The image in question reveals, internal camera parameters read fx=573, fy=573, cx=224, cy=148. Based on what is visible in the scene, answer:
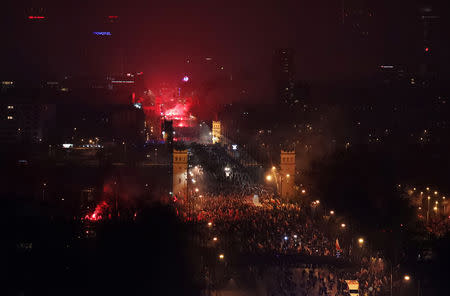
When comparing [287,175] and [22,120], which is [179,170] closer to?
[287,175]

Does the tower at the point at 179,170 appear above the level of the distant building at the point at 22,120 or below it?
below

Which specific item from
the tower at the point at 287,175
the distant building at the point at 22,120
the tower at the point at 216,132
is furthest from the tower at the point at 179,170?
the tower at the point at 216,132

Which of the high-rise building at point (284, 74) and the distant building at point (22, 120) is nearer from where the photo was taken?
the distant building at point (22, 120)

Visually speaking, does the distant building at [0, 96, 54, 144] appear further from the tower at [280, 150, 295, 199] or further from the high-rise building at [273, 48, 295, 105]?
the high-rise building at [273, 48, 295, 105]

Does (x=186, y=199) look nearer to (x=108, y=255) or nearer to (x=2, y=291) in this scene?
(x=108, y=255)

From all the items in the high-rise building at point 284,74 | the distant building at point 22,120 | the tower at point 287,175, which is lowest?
the tower at point 287,175

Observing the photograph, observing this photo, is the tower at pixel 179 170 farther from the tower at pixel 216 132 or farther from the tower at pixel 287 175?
the tower at pixel 216 132

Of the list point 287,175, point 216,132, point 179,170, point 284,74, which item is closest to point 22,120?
point 179,170

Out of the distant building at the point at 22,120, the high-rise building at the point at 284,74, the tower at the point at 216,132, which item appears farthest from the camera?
the high-rise building at the point at 284,74

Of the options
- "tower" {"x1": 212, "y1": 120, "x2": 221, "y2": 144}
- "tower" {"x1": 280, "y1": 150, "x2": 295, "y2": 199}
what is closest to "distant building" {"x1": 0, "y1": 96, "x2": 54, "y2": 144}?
"tower" {"x1": 280, "y1": 150, "x2": 295, "y2": 199}
